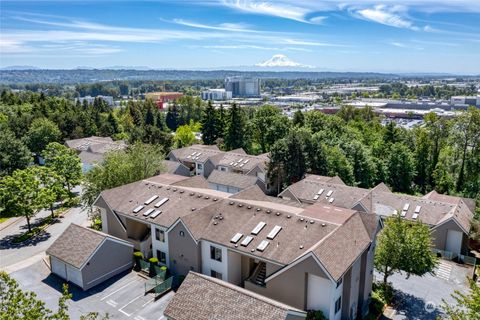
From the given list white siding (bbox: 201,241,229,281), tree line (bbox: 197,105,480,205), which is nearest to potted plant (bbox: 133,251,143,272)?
white siding (bbox: 201,241,229,281)

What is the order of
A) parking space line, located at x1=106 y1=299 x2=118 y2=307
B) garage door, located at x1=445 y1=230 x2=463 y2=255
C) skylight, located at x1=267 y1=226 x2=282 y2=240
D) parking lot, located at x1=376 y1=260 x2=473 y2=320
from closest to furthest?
skylight, located at x1=267 y1=226 x2=282 y2=240
parking space line, located at x1=106 y1=299 x2=118 y2=307
parking lot, located at x1=376 y1=260 x2=473 y2=320
garage door, located at x1=445 y1=230 x2=463 y2=255

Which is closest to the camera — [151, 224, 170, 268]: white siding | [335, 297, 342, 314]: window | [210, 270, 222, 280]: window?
[335, 297, 342, 314]: window

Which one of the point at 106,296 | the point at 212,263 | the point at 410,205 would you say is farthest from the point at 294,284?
the point at 410,205

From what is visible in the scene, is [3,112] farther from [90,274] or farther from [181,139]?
[90,274]

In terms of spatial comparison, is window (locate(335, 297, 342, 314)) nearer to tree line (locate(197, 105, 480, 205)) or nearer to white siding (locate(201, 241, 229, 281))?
white siding (locate(201, 241, 229, 281))

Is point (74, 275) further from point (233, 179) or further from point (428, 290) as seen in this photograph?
point (428, 290)

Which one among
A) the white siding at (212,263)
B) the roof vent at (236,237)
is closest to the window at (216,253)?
the white siding at (212,263)

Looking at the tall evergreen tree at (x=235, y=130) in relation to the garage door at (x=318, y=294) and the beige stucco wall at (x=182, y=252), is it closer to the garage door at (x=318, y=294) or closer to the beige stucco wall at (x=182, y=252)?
the beige stucco wall at (x=182, y=252)

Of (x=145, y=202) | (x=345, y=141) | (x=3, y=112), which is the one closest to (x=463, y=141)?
(x=345, y=141)

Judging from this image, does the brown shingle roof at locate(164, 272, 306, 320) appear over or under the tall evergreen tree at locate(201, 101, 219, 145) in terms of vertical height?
under
